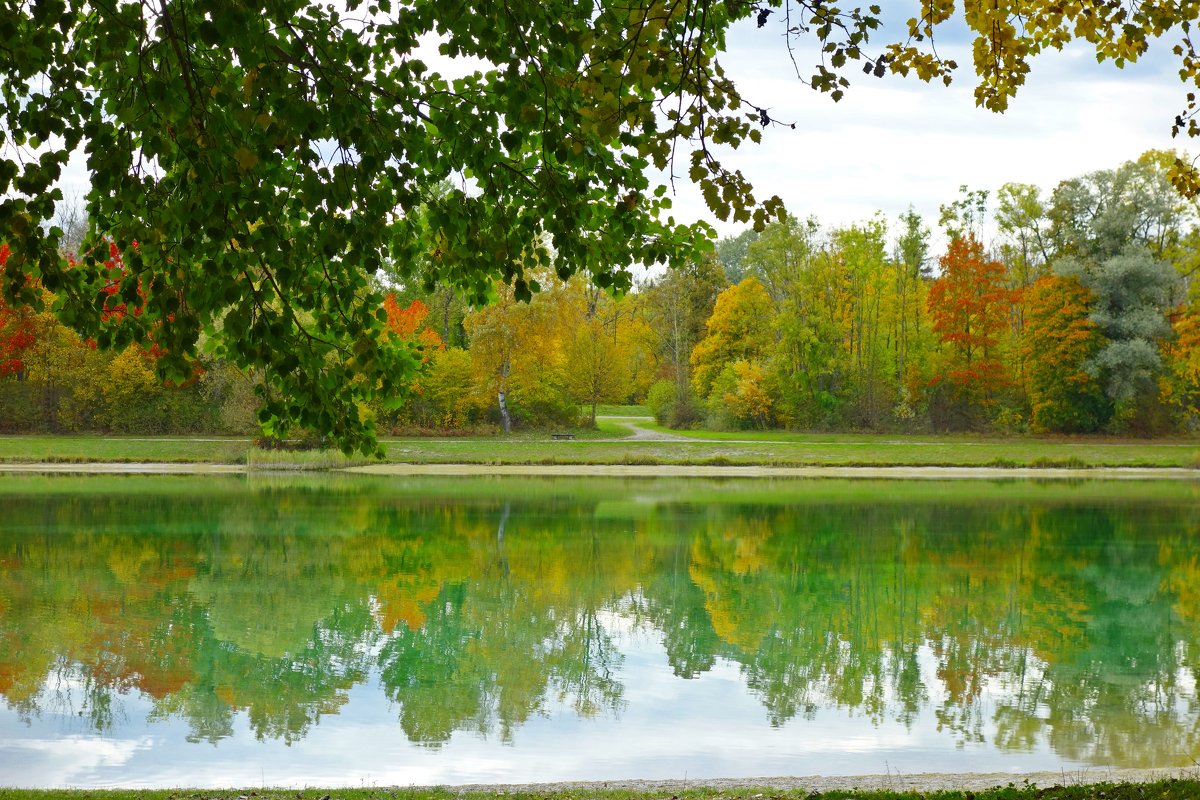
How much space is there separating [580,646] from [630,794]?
5050 millimetres

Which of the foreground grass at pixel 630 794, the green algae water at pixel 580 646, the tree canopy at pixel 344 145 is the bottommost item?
the green algae water at pixel 580 646

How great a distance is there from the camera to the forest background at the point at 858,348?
141 ft

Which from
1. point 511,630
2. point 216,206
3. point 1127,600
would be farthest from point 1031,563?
point 216,206

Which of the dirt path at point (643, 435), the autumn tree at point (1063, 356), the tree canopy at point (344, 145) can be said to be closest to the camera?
the tree canopy at point (344, 145)

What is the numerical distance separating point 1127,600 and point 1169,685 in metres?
4.94

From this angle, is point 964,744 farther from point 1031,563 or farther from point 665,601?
point 1031,563

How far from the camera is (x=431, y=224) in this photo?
23.7 feet

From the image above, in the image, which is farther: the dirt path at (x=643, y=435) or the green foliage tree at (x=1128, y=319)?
the dirt path at (x=643, y=435)

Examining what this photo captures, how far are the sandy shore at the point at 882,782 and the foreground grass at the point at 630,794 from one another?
18cm

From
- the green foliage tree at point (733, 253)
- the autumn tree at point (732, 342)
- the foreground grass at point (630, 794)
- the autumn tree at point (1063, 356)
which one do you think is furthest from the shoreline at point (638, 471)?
the green foliage tree at point (733, 253)

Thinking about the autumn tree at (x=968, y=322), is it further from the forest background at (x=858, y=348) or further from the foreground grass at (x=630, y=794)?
the foreground grass at (x=630, y=794)

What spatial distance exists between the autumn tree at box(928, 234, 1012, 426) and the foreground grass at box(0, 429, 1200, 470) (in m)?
4.16

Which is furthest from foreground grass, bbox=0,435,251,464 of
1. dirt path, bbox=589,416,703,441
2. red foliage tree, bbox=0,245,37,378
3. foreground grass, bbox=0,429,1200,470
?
dirt path, bbox=589,416,703,441

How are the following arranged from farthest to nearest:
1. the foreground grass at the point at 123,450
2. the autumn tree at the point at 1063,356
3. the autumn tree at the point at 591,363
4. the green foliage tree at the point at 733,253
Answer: the green foliage tree at the point at 733,253 < the autumn tree at the point at 591,363 < the autumn tree at the point at 1063,356 < the foreground grass at the point at 123,450
